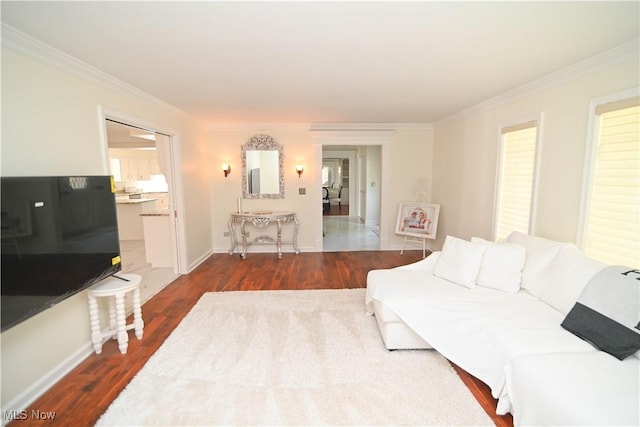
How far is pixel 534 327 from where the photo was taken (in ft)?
6.30

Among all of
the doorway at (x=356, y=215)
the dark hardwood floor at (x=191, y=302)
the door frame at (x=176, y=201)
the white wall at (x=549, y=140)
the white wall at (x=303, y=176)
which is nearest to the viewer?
the dark hardwood floor at (x=191, y=302)

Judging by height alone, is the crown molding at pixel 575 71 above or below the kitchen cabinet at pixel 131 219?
above

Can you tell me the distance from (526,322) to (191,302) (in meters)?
3.30

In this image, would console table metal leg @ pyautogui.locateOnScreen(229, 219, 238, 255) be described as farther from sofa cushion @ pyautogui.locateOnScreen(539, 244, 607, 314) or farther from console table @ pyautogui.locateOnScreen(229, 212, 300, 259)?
sofa cushion @ pyautogui.locateOnScreen(539, 244, 607, 314)

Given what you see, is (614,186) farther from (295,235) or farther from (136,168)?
(136,168)

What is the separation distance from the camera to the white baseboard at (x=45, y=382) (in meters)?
1.81

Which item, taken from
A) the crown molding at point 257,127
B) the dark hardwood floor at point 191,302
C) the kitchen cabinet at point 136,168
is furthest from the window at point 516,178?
the kitchen cabinet at point 136,168

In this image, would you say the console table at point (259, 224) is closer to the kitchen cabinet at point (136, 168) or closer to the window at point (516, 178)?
the window at point (516, 178)

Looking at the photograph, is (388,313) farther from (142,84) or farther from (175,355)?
(142,84)

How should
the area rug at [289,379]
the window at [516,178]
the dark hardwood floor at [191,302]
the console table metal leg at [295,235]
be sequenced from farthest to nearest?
1. the console table metal leg at [295,235]
2. the window at [516,178]
3. the dark hardwood floor at [191,302]
4. the area rug at [289,379]

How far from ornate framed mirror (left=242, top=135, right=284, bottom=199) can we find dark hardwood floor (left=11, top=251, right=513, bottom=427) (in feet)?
4.03

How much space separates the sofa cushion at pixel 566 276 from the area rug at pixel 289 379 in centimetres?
96

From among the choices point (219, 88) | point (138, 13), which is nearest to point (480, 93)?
point (219, 88)

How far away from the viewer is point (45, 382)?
79.5 inches
